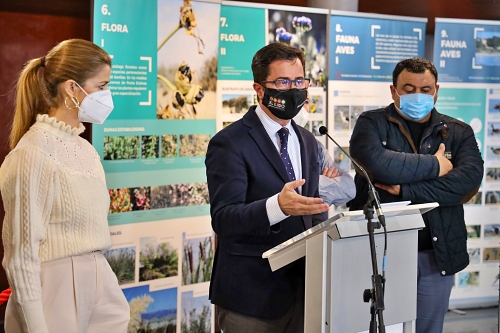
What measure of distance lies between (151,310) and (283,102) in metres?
2.36

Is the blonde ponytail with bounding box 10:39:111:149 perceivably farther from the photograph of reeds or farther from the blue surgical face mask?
the photograph of reeds

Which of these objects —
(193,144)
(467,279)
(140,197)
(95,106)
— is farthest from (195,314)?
(467,279)

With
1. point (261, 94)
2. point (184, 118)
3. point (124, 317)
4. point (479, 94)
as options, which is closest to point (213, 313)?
point (184, 118)

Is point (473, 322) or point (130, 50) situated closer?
point (130, 50)

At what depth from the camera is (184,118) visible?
435 centimetres

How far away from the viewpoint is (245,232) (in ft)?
7.63

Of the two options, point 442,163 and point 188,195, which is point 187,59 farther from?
point 442,163

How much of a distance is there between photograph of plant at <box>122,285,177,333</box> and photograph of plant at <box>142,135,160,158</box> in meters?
0.95

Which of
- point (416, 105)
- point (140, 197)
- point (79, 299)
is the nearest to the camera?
point (79, 299)

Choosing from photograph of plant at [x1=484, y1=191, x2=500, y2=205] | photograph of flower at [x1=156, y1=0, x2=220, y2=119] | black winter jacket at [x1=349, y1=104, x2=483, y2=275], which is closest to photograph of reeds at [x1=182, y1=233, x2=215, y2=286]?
photograph of flower at [x1=156, y1=0, x2=220, y2=119]

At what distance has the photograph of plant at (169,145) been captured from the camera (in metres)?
4.27

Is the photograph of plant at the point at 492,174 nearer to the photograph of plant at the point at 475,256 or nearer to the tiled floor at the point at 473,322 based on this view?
the photograph of plant at the point at 475,256

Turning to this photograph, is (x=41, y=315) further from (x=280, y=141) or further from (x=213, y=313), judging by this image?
(x=213, y=313)

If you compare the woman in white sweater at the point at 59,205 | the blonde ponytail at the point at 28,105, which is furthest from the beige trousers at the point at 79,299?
the blonde ponytail at the point at 28,105
